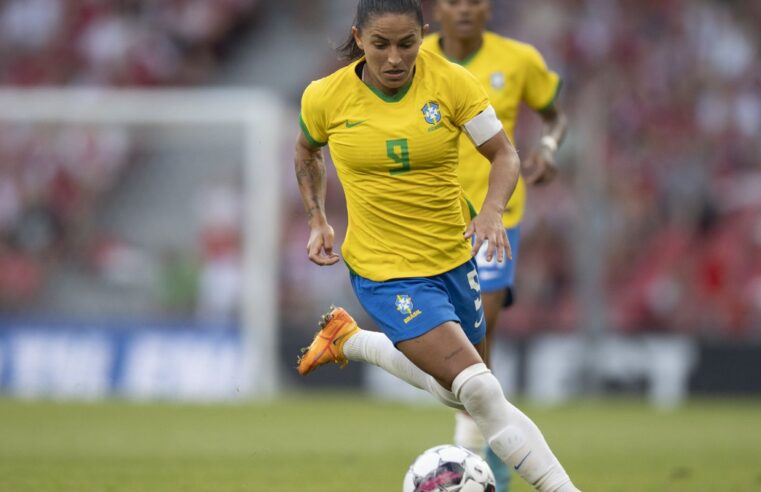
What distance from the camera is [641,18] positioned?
62.2ft

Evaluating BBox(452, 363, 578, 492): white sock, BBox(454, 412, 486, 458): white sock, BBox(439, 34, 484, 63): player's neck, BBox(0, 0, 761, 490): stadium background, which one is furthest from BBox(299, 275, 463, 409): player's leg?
BBox(0, 0, 761, 490): stadium background

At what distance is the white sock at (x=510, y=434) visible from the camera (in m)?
6.14

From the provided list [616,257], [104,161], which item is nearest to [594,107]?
[616,257]

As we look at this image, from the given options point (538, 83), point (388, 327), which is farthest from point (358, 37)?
point (538, 83)

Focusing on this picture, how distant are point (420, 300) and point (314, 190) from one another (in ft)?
2.96

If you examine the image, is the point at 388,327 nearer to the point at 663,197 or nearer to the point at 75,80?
the point at 663,197

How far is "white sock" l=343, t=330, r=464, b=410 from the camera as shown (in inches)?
275

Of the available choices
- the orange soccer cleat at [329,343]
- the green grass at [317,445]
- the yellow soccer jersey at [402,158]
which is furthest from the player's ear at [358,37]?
the green grass at [317,445]

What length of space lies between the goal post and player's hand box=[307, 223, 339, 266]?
1045 cm

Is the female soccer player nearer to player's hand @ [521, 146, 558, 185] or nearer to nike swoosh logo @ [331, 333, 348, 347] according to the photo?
nike swoosh logo @ [331, 333, 348, 347]

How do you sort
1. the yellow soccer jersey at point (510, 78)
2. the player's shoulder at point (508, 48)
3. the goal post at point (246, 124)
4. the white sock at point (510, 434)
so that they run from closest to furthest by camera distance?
the white sock at point (510, 434) → the yellow soccer jersey at point (510, 78) → the player's shoulder at point (508, 48) → the goal post at point (246, 124)

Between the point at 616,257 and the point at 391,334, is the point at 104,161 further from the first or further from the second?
the point at 391,334

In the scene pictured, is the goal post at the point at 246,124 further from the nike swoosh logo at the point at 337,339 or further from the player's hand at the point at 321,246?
the player's hand at the point at 321,246

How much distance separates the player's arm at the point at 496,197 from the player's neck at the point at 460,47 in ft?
6.35
